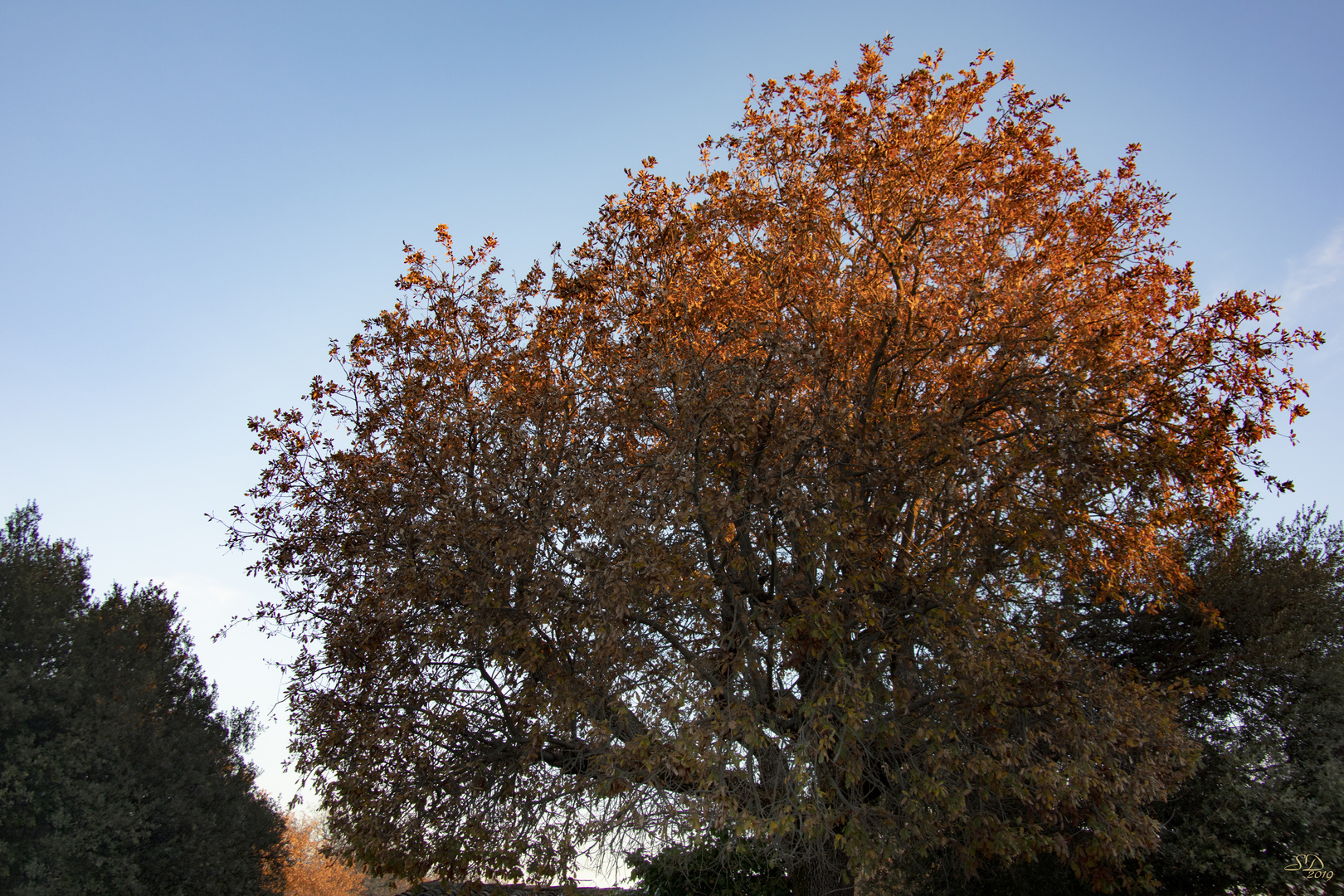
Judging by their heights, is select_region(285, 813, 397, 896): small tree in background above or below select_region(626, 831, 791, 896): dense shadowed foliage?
below

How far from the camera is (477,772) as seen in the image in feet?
38.8

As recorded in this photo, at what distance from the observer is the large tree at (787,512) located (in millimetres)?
10094

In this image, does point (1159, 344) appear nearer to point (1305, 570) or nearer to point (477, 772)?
point (1305, 570)

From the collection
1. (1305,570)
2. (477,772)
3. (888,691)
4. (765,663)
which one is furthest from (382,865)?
(1305,570)

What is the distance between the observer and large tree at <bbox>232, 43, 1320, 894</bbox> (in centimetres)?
1009

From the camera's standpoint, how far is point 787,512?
9734 mm

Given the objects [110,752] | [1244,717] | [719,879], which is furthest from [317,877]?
[1244,717]

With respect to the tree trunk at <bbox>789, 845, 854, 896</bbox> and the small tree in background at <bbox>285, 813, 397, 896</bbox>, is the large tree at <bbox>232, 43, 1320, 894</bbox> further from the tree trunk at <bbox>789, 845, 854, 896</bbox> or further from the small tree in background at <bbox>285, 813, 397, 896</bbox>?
the small tree in background at <bbox>285, 813, 397, 896</bbox>

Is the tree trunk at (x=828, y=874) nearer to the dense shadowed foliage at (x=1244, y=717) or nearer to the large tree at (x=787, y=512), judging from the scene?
the large tree at (x=787, y=512)
